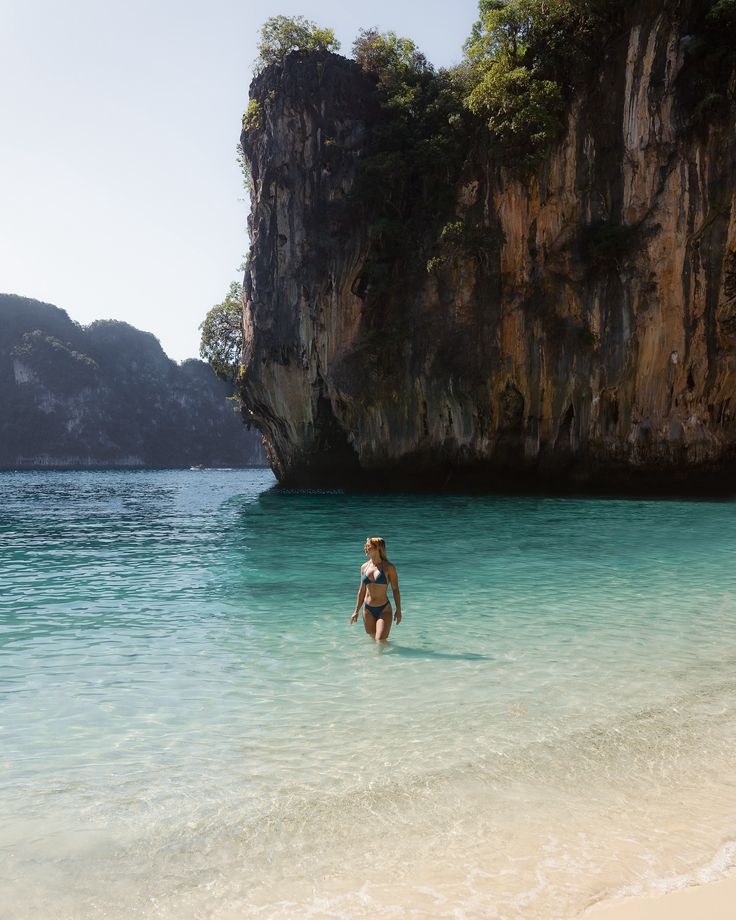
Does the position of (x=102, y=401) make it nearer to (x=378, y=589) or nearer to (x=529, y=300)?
(x=529, y=300)

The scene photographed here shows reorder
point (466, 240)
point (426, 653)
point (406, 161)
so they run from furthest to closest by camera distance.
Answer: point (406, 161) → point (466, 240) → point (426, 653)

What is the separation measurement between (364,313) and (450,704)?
81.7ft

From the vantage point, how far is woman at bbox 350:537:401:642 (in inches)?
242

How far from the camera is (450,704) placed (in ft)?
15.3

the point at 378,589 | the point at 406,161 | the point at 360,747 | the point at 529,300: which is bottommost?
the point at 360,747

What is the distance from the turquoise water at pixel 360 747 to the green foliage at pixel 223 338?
29.6 metres

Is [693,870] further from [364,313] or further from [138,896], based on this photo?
[364,313]

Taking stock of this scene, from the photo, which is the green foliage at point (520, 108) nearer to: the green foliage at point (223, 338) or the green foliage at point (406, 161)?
the green foliage at point (406, 161)

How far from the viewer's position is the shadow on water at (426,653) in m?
5.74

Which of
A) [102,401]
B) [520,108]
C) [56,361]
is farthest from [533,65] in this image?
[56,361]

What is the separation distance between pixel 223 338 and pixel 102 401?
93.3 metres

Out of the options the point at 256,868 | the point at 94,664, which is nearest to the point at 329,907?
the point at 256,868

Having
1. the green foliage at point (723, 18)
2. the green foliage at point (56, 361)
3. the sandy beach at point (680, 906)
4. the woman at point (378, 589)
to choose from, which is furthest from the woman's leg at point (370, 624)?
the green foliage at point (56, 361)

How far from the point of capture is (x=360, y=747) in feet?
13.2
